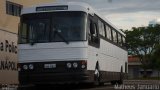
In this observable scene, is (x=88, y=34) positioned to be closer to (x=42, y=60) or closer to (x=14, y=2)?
(x=42, y=60)

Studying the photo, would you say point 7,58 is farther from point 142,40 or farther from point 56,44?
point 142,40

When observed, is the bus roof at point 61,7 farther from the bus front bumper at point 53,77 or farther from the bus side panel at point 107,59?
the bus front bumper at point 53,77

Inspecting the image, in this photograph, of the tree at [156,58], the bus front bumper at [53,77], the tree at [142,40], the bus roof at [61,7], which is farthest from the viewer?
the tree at [142,40]

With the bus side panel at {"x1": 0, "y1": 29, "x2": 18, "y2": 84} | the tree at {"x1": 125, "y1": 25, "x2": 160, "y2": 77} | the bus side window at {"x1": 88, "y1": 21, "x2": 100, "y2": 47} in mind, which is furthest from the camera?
the tree at {"x1": 125, "y1": 25, "x2": 160, "y2": 77}

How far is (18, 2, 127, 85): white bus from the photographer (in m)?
19.3

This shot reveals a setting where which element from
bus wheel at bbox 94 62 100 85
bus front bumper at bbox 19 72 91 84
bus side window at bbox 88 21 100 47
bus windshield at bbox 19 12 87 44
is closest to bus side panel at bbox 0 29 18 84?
bus wheel at bbox 94 62 100 85

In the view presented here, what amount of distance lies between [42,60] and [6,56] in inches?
399

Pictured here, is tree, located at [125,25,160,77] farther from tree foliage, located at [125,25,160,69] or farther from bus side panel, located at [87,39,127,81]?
bus side panel, located at [87,39,127,81]

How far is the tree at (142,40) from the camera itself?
4050 inches

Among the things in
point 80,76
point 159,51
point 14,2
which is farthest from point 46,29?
point 159,51

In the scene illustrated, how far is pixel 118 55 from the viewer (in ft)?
100

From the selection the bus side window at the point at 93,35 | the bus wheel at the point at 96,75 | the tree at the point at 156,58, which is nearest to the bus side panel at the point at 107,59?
the bus side window at the point at 93,35

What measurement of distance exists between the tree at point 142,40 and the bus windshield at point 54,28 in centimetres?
8302

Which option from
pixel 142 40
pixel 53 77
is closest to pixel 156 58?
pixel 142 40
